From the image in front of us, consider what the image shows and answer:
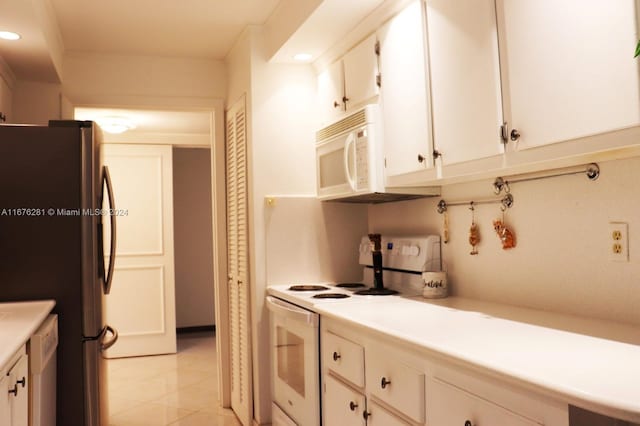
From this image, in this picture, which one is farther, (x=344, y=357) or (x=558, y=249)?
(x=344, y=357)

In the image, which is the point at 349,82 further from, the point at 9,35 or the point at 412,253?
the point at 9,35

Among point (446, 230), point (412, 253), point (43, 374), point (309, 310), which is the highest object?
point (446, 230)

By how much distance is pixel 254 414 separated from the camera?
3285mm

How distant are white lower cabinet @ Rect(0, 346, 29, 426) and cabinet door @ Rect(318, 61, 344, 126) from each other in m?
1.87

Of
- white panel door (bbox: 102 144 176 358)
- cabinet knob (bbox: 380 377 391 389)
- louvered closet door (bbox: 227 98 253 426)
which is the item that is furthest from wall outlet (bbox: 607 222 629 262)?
white panel door (bbox: 102 144 176 358)

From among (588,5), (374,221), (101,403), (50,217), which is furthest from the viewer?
(374,221)

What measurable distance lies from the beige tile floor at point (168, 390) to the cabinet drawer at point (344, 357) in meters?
1.57

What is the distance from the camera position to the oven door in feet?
7.77

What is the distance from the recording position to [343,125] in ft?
9.26

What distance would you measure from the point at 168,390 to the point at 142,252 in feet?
5.55

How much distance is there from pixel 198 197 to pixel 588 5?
591 cm

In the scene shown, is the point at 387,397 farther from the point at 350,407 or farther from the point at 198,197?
the point at 198,197

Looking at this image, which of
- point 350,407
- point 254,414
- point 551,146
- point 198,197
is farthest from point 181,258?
point 551,146

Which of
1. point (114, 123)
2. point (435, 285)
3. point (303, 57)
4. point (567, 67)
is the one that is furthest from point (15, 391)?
point (114, 123)
